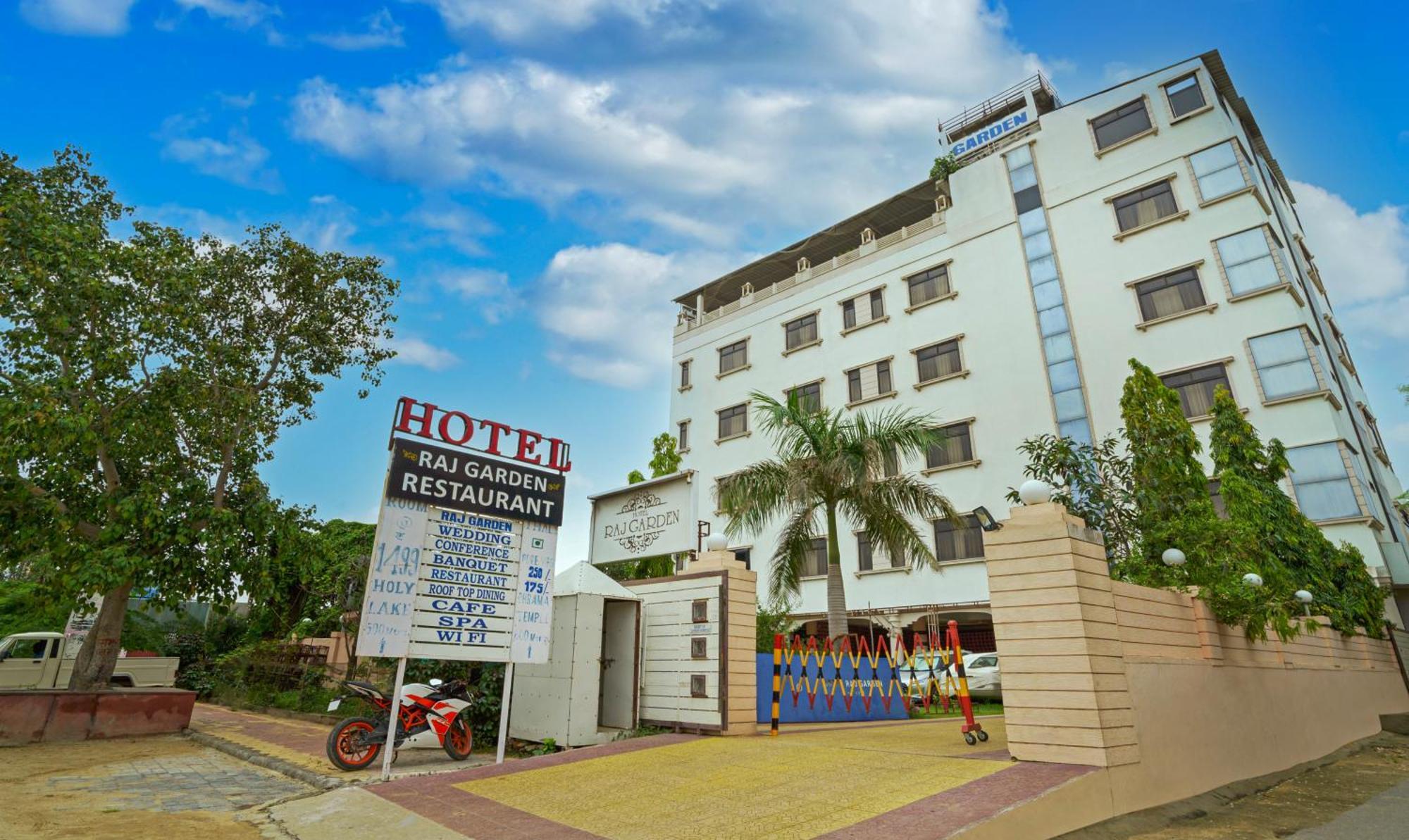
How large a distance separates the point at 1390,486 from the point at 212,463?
35.8 metres

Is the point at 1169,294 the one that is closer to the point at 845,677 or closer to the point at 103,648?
the point at 845,677

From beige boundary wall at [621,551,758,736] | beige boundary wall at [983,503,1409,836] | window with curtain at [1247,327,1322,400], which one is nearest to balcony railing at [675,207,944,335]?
window with curtain at [1247,327,1322,400]

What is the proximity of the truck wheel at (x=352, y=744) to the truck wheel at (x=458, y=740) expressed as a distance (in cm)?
86

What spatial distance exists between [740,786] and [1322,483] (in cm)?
1995

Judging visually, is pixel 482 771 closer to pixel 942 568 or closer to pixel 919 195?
pixel 942 568

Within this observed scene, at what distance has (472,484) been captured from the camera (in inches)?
373

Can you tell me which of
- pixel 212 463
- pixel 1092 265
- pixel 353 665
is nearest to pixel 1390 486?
pixel 1092 265

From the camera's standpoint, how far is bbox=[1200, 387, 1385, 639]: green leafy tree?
11.3 meters

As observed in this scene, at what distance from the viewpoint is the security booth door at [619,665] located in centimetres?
1129

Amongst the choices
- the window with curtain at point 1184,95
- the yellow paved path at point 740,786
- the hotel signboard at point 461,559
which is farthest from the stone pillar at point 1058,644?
the window with curtain at point 1184,95

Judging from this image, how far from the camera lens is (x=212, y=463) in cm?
1548

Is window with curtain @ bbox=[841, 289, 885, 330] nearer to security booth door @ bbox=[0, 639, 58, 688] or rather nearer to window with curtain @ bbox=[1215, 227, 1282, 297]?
window with curtain @ bbox=[1215, 227, 1282, 297]

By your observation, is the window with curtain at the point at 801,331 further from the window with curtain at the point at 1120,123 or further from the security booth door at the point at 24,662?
the security booth door at the point at 24,662

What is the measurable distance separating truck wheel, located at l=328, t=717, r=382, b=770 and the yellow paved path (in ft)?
6.78
